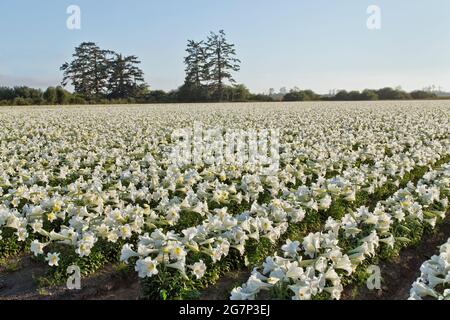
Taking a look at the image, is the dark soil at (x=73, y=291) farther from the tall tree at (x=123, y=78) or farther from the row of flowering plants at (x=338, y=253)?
the tall tree at (x=123, y=78)

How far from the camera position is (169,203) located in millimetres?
7648

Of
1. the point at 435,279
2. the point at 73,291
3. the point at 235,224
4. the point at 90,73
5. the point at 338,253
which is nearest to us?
the point at 435,279

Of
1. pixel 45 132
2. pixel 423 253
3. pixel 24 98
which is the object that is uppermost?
pixel 24 98

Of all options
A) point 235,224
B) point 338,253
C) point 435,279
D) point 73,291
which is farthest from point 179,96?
point 435,279

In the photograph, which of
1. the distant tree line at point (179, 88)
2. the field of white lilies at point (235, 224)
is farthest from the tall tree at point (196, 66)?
the field of white lilies at point (235, 224)

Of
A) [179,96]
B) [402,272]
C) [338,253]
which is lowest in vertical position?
[402,272]

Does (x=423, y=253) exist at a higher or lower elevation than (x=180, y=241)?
lower

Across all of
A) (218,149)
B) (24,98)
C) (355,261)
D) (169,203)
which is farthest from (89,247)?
(24,98)

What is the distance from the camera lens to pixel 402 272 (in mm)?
6320

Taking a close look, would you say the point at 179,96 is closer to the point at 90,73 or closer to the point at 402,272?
the point at 90,73

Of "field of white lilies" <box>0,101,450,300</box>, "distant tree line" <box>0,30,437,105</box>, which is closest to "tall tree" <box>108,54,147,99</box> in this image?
"distant tree line" <box>0,30,437,105</box>

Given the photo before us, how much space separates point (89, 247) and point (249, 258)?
2.23 m

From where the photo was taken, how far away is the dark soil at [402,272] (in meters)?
5.62

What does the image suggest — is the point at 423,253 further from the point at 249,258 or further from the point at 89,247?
the point at 89,247
